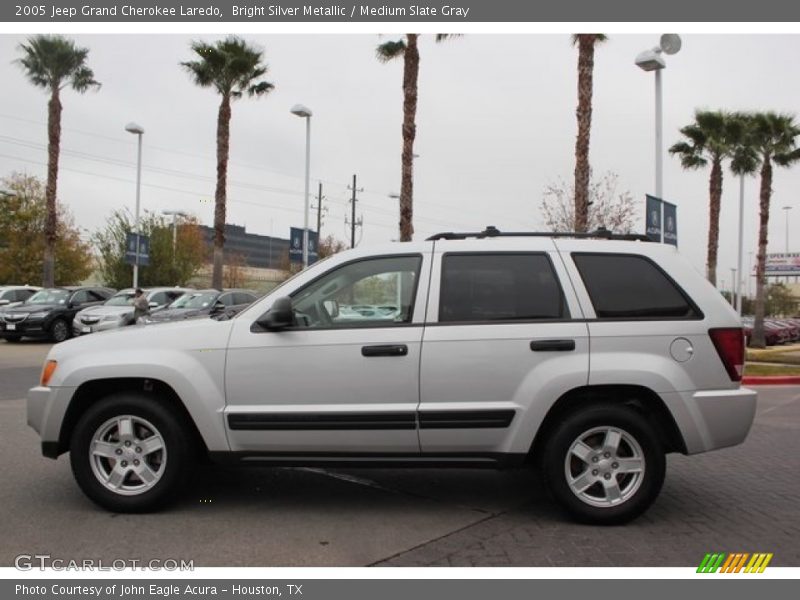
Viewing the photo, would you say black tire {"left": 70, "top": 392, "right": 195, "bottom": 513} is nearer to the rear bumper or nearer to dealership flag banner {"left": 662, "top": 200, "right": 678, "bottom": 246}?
the rear bumper

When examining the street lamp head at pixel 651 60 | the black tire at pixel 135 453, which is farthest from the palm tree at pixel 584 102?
the black tire at pixel 135 453

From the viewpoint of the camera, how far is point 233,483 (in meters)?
5.86

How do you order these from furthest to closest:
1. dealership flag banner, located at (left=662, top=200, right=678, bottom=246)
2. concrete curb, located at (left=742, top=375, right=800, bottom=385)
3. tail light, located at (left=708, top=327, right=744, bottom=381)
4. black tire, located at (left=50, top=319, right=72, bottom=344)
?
1. black tire, located at (left=50, top=319, right=72, bottom=344)
2. dealership flag banner, located at (left=662, top=200, right=678, bottom=246)
3. concrete curb, located at (left=742, top=375, right=800, bottom=385)
4. tail light, located at (left=708, top=327, right=744, bottom=381)

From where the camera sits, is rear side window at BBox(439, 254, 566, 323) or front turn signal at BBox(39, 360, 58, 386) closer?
rear side window at BBox(439, 254, 566, 323)

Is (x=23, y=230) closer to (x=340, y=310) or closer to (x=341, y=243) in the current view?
(x=341, y=243)

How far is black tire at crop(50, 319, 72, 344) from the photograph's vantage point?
2114 cm

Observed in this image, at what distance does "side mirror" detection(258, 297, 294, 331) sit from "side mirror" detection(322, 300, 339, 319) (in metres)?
0.28

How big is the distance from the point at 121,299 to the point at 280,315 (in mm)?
18832

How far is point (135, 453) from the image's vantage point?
4.93m

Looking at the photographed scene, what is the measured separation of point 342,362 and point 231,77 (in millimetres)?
26288

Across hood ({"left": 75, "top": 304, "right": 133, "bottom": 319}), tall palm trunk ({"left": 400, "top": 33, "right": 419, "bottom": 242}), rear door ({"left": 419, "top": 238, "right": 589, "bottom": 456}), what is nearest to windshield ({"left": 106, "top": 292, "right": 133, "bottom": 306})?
hood ({"left": 75, "top": 304, "right": 133, "bottom": 319})

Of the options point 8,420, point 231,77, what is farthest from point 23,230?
point 8,420

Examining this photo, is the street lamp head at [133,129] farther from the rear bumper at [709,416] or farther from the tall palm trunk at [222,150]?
the rear bumper at [709,416]

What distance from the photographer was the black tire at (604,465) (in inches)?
186
